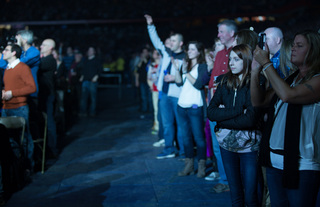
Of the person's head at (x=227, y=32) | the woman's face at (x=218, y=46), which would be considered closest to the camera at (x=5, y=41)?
the woman's face at (x=218, y=46)

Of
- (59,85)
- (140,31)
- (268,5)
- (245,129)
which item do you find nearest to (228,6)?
(268,5)

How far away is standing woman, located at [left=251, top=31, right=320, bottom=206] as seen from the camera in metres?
2.49

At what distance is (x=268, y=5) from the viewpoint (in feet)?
101

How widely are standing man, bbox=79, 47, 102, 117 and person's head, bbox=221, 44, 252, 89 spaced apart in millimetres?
Result: 8583

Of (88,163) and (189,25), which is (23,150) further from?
(189,25)

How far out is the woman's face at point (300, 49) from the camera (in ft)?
8.48

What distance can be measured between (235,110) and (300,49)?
3.10 ft

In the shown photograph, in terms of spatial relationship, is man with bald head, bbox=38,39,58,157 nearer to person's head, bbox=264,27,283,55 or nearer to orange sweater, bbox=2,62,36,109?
orange sweater, bbox=2,62,36,109

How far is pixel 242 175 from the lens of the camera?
3451mm

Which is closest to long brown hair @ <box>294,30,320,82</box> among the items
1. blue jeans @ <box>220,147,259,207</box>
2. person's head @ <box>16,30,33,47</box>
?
blue jeans @ <box>220,147,259,207</box>

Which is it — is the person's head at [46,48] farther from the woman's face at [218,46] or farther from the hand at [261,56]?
the hand at [261,56]

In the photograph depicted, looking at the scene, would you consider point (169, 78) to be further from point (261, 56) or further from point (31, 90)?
point (261, 56)

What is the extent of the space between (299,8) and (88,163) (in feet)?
74.0

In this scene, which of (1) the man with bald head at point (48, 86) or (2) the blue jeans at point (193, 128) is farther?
(1) the man with bald head at point (48, 86)
